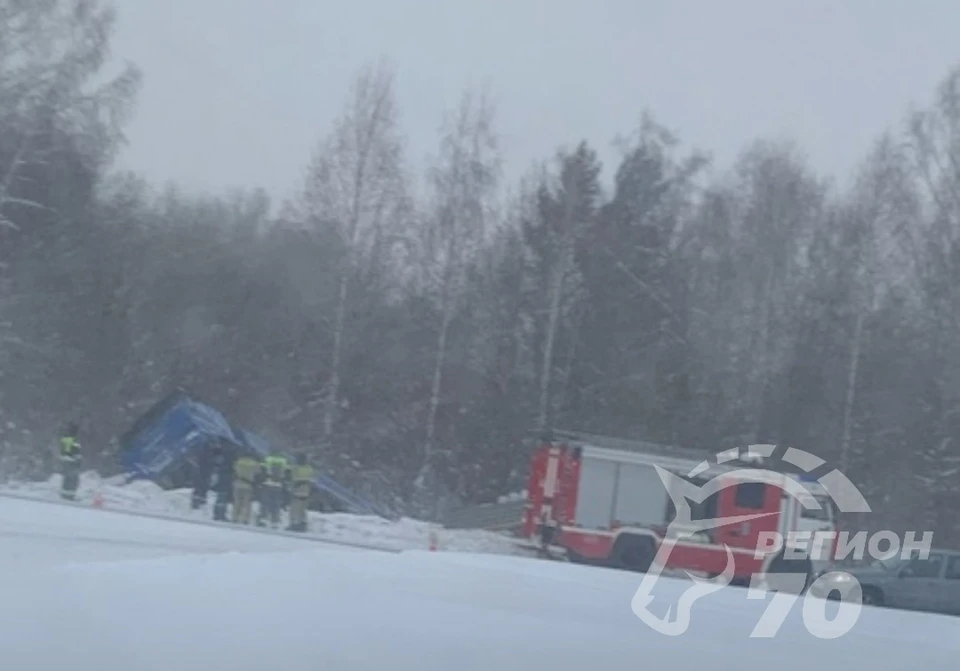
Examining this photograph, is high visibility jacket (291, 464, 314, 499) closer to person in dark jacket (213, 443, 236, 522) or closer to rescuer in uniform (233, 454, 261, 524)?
rescuer in uniform (233, 454, 261, 524)

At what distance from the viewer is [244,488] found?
810 inches

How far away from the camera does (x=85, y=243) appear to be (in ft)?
110

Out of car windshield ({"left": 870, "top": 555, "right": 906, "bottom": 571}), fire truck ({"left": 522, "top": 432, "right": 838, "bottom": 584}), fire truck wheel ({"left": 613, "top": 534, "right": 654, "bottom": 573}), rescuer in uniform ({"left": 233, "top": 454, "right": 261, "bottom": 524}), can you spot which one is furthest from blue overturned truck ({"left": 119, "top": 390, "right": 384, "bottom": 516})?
car windshield ({"left": 870, "top": 555, "right": 906, "bottom": 571})

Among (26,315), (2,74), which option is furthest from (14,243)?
(2,74)

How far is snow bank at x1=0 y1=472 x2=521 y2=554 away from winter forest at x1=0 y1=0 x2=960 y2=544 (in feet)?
24.3

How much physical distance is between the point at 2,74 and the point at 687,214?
73.2 feet

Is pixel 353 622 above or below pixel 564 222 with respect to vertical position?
below

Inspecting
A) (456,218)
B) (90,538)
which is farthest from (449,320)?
(90,538)

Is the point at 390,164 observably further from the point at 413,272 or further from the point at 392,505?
the point at 392,505

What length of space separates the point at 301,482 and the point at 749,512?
24.0ft

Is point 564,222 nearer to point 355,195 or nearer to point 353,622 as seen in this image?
point 355,195

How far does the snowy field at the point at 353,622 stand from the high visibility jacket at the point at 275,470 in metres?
14.5

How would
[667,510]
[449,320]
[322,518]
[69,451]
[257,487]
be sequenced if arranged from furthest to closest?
[449,320]
[322,518]
[667,510]
[69,451]
[257,487]

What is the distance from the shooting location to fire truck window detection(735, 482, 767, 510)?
789 inches
